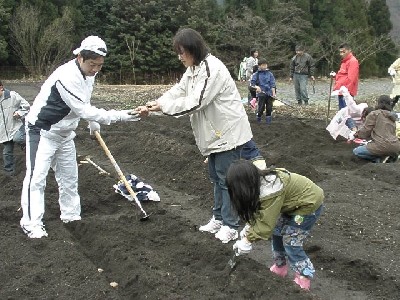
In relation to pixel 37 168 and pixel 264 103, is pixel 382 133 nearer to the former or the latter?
pixel 264 103

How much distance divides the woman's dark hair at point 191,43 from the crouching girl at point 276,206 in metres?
1.29

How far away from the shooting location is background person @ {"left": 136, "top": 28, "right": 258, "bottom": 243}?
449cm

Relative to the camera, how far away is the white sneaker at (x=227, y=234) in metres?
4.87

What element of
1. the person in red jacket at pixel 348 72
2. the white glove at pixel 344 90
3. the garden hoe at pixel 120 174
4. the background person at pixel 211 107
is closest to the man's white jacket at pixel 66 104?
the background person at pixel 211 107

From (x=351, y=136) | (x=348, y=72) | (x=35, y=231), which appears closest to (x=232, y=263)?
(x=35, y=231)

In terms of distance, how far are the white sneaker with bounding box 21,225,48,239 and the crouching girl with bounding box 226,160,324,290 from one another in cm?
203

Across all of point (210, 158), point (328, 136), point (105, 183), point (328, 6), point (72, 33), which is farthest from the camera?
point (328, 6)

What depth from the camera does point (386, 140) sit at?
8.04 m

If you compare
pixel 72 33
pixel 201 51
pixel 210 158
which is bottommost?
pixel 72 33

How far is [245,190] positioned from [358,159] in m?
5.37

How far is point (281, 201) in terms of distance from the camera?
143 inches

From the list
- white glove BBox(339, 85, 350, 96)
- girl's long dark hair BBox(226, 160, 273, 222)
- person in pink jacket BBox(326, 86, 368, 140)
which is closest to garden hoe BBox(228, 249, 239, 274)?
girl's long dark hair BBox(226, 160, 273, 222)

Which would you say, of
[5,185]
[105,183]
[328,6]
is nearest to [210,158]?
[105,183]

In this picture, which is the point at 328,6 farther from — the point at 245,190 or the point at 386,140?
the point at 245,190
